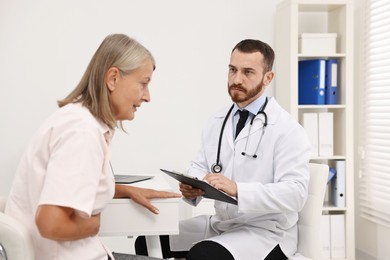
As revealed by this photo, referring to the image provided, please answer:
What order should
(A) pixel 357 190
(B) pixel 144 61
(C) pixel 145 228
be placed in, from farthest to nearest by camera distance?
(A) pixel 357 190 < (C) pixel 145 228 < (B) pixel 144 61

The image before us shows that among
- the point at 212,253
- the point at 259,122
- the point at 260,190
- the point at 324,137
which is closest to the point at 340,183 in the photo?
the point at 324,137

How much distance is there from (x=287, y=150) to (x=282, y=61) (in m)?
1.48

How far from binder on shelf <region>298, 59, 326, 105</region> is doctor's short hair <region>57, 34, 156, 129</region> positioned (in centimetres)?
206

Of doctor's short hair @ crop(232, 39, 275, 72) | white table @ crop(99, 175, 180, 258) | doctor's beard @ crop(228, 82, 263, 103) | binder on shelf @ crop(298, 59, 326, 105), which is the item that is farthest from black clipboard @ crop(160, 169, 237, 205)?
binder on shelf @ crop(298, 59, 326, 105)

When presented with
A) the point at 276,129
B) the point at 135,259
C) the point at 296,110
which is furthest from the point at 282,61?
the point at 135,259

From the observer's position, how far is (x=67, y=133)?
3.76 feet

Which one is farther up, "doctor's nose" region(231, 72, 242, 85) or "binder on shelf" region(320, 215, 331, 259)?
"doctor's nose" region(231, 72, 242, 85)

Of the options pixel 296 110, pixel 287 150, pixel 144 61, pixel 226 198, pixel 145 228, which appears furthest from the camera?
pixel 296 110

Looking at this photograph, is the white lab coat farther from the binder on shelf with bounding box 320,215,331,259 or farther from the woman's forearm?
the binder on shelf with bounding box 320,215,331,259

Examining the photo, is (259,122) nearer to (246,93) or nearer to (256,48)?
(246,93)

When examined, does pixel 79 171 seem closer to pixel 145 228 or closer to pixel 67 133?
pixel 67 133

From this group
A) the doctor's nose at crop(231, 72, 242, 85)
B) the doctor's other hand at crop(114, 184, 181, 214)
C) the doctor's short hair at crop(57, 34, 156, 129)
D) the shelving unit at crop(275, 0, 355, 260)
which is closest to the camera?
the doctor's short hair at crop(57, 34, 156, 129)

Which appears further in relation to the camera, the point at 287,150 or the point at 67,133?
the point at 287,150

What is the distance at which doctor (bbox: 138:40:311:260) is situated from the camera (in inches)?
71.4
